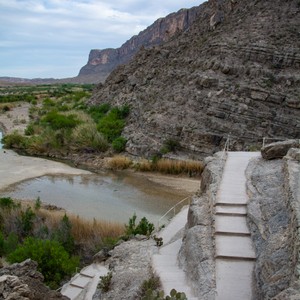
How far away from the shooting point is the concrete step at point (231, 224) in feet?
26.5

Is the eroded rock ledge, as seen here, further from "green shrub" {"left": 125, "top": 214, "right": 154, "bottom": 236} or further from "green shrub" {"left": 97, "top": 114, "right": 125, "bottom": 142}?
"green shrub" {"left": 97, "top": 114, "right": 125, "bottom": 142}

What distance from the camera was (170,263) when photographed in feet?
29.1

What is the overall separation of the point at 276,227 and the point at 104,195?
14.1 metres

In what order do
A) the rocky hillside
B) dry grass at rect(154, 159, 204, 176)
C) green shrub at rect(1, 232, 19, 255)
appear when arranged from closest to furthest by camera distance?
green shrub at rect(1, 232, 19, 255) → dry grass at rect(154, 159, 204, 176) → the rocky hillside

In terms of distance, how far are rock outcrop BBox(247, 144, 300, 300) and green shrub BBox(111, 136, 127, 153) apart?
1951 cm

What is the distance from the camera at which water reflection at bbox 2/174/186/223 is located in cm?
1744

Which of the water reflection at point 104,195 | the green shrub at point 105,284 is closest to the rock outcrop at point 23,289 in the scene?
the green shrub at point 105,284

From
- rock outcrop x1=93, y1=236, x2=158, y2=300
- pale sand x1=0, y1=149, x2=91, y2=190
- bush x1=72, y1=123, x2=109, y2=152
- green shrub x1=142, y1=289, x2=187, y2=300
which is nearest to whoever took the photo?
green shrub x1=142, y1=289, x2=187, y2=300

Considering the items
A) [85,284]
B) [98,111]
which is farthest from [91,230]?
[98,111]

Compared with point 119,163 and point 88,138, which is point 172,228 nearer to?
point 119,163

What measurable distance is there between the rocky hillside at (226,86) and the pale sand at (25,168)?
488 cm

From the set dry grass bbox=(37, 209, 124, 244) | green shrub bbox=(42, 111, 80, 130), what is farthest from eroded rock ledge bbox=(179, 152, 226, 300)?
green shrub bbox=(42, 111, 80, 130)

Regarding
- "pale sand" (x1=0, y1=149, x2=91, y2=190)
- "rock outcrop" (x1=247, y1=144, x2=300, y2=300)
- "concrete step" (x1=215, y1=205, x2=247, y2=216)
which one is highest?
"rock outcrop" (x1=247, y1=144, x2=300, y2=300)

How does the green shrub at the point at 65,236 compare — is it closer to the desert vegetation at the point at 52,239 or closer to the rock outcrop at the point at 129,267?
the desert vegetation at the point at 52,239
